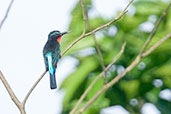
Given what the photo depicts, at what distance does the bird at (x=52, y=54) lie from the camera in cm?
452

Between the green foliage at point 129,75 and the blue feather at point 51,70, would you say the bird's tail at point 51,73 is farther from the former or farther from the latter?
the green foliage at point 129,75

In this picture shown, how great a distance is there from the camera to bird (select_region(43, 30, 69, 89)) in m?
4.52

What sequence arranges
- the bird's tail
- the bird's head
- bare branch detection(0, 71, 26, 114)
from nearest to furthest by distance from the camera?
bare branch detection(0, 71, 26, 114), the bird's tail, the bird's head

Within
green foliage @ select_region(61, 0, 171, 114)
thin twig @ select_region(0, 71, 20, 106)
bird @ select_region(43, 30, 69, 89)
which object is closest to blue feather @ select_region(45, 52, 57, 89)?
bird @ select_region(43, 30, 69, 89)

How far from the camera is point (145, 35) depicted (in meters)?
6.29

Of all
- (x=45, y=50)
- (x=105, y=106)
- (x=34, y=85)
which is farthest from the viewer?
(x=105, y=106)

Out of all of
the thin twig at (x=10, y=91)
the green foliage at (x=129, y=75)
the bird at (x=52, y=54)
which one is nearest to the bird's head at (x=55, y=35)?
the bird at (x=52, y=54)

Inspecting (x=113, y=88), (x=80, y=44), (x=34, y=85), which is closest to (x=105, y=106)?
(x=113, y=88)

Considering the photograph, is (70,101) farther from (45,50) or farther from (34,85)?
(34,85)

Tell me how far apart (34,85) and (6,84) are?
7.5 inches

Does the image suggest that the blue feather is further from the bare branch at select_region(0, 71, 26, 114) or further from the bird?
the bare branch at select_region(0, 71, 26, 114)

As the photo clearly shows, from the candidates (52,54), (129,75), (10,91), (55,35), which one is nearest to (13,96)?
(10,91)

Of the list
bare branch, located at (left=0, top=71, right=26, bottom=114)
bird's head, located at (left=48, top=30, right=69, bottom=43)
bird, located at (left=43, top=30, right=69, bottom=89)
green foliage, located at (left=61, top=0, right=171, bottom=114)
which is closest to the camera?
bare branch, located at (left=0, top=71, right=26, bottom=114)

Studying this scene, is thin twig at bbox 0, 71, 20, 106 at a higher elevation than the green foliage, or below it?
higher
